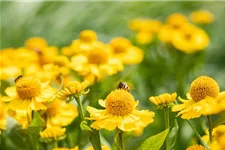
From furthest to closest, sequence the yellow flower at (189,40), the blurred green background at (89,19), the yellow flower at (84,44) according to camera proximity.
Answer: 1. the blurred green background at (89,19)
2. the yellow flower at (189,40)
3. the yellow flower at (84,44)

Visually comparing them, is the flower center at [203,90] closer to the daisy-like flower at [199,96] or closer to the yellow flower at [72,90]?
the daisy-like flower at [199,96]

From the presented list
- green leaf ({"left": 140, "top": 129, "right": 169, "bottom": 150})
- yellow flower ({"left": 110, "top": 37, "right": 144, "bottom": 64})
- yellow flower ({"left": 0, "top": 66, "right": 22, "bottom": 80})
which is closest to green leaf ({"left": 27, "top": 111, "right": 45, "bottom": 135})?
green leaf ({"left": 140, "top": 129, "right": 169, "bottom": 150})

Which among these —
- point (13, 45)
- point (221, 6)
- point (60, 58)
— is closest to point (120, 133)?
point (60, 58)

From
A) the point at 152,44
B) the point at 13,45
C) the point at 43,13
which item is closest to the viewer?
the point at 152,44

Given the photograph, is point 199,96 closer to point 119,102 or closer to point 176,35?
point 119,102

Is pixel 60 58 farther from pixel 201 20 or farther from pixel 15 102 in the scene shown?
pixel 201 20

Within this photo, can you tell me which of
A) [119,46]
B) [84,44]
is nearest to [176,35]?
[119,46]

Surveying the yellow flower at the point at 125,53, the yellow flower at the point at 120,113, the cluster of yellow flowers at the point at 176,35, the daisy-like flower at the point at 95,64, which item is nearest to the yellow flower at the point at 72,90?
the yellow flower at the point at 120,113
